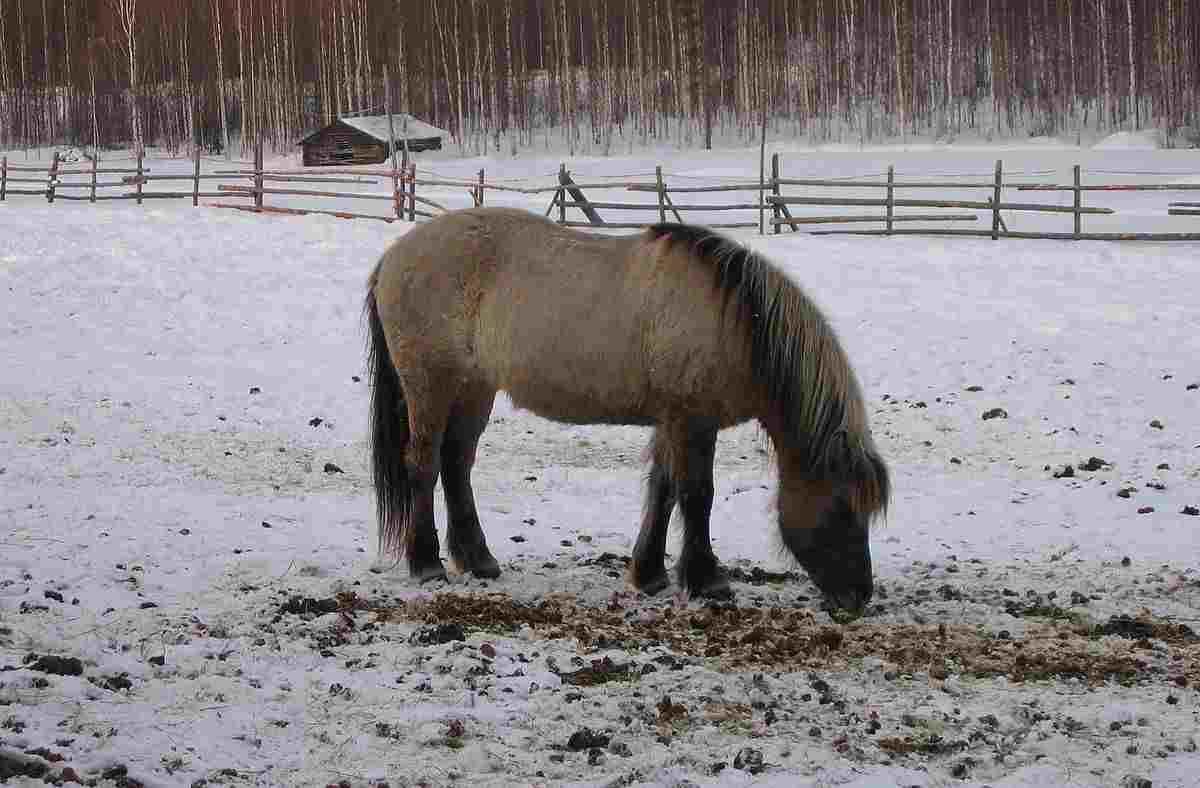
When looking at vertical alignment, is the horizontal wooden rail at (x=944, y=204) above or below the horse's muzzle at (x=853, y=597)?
above

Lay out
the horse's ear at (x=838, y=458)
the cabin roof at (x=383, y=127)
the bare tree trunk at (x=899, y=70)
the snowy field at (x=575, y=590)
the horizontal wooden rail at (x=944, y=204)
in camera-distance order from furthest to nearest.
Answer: the cabin roof at (x=383, y=127)
the bare tree trunk at (x=899, y=70)
the horizontal wooden rail at (x=944, y=204)
the horse's ear at (x=838, y=458)
the snowy field at (x=575, y=590)

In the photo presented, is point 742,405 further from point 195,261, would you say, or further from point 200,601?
point 195,261

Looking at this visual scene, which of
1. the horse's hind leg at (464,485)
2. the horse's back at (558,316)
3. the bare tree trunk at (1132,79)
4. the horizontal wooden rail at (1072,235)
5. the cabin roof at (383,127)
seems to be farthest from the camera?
the cabin roof at (383,127)

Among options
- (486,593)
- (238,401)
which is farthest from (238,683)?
(238,401)

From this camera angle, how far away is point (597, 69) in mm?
41031

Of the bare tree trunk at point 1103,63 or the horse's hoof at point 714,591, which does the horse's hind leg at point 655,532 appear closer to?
the horse's hoof at point 714,591

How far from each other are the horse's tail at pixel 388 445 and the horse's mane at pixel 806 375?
173 centimetres

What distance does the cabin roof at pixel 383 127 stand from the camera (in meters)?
37.7

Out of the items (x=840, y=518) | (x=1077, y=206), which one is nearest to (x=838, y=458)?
(x=840, y=518)

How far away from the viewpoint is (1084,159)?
30625 mm

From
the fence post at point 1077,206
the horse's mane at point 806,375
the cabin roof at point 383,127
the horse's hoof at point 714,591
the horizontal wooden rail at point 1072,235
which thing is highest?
the cabin roof at point 383,127

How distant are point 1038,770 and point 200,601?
322 centimetres

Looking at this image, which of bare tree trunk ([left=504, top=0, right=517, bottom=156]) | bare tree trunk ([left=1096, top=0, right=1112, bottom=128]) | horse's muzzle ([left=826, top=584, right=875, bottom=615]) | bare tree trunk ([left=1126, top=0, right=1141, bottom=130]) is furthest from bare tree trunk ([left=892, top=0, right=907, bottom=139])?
horse's muzzle ([left=826, top=584, right=875, bottom=615])

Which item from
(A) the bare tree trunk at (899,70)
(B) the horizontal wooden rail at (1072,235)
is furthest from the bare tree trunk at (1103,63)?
(B) the horizontal wooden rail at (1072,235)
